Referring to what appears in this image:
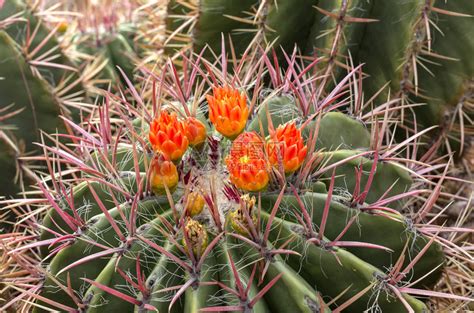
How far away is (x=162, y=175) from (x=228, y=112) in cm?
19

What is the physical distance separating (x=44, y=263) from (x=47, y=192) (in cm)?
26

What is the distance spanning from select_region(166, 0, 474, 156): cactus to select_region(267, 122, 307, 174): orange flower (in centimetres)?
60

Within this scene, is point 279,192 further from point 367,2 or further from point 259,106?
point 367,2

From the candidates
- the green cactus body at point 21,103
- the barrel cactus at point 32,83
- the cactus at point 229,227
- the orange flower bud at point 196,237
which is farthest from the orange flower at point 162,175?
the green cactus body at point 21,103

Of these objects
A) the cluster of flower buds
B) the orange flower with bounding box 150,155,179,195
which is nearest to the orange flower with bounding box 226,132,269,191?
the cluster of flower buds

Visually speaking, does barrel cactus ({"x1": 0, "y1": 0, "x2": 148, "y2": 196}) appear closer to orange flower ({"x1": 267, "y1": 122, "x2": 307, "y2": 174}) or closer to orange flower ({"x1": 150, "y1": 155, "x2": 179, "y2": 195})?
orange flower ({"x1": 150, "y1": 155, "x2": 179, "y2": 195})

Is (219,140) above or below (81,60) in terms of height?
above

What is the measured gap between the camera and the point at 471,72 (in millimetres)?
2029

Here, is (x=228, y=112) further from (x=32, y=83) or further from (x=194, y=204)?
(x=32, y=83)

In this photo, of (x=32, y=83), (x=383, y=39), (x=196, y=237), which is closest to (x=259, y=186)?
(x=196, y=237)

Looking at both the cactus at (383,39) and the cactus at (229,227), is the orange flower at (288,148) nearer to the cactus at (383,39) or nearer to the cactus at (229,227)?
the cactus at (229,227)

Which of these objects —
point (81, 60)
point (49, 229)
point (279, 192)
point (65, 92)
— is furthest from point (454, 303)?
point (81, 60)

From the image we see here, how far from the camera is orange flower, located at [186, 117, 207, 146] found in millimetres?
1438

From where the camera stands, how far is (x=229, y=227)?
1.33 metres
